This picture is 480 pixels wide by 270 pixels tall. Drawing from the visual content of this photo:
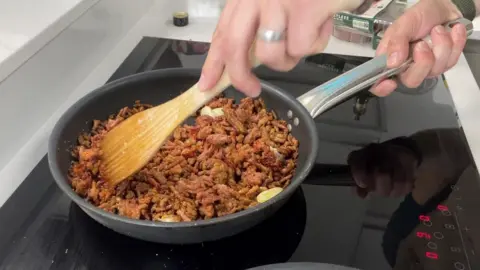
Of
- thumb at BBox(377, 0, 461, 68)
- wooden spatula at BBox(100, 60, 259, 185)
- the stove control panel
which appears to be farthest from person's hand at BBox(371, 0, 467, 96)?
wooden spatula at BBox(100, 60, 259, 185)

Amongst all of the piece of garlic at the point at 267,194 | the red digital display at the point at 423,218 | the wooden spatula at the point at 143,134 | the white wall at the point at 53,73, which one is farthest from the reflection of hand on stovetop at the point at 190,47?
the red digital display at the point at 423,218

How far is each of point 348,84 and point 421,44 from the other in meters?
0.15

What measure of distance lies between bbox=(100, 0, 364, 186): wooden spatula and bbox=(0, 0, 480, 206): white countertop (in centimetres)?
16

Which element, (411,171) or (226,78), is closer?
(226,78)

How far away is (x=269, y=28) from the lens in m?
0.66

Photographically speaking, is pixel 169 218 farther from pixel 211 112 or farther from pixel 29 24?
pixel 29 24

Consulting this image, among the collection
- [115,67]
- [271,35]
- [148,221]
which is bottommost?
[115,67]

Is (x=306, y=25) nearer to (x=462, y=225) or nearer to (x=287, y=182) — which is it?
(x=287, y=182)

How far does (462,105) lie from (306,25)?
51 cm

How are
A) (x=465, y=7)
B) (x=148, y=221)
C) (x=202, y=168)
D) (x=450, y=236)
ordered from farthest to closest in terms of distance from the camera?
(x=465, y=7), (x=202, y=168), (x=450, y=236), (x=148, y=221)

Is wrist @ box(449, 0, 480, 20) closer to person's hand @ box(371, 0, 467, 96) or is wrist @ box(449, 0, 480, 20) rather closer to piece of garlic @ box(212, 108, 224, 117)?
person's hand @ box(371, 0, 467, 96)

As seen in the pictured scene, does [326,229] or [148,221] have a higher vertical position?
[148,221]

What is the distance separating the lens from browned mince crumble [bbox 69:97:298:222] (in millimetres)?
750

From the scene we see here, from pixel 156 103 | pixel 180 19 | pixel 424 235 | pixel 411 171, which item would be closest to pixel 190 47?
pixel 180 19
